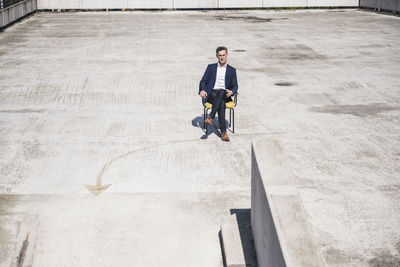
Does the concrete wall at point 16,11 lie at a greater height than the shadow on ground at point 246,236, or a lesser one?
greater

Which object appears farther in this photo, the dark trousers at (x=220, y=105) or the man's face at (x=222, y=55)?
the dark trousers at (x=220, y=105)

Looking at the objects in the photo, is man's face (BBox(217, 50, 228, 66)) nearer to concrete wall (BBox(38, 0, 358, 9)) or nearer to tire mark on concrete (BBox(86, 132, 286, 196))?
tire mark on concrete (BBox(86, 132, 286, 196))

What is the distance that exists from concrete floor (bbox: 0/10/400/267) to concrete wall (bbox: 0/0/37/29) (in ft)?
14.2

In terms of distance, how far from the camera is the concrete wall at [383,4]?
3098 centimetres

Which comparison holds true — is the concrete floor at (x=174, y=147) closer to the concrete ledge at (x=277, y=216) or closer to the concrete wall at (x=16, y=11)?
the concrete ledge at (x=277, y=216)

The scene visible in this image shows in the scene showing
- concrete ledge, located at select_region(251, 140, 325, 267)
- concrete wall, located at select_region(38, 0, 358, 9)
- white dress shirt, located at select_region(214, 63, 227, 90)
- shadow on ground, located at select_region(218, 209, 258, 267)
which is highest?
concrete wall, located at select_region(38, 0, 358, 9)

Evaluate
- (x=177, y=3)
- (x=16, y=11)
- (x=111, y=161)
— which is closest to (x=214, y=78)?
(x=111, y=161)

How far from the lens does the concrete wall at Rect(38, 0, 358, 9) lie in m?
34.6

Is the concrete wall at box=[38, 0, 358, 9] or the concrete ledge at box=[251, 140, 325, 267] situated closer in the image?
the concrete ledge at box=[251, 140, 325, 267]

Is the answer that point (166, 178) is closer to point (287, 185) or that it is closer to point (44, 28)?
point (287, 185)

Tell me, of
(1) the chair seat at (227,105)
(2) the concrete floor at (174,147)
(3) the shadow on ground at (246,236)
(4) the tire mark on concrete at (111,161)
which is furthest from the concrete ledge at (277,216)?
(1) the chair seat at (227,105)

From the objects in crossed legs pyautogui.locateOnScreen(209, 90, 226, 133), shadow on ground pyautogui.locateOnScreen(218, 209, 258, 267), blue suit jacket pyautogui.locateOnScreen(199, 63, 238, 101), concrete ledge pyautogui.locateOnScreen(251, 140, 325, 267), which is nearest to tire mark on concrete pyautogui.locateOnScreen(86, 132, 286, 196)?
crossed legs pyautogui.locateOnScreen(209, 90, 226, 133)

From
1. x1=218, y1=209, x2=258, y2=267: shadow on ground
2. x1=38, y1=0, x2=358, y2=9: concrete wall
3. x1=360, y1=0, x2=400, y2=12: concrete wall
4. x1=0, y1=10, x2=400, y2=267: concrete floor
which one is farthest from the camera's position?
x1=38, y1=0, x2=358, y2=9: concrete wall

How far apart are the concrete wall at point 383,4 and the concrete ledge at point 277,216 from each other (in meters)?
27.1
